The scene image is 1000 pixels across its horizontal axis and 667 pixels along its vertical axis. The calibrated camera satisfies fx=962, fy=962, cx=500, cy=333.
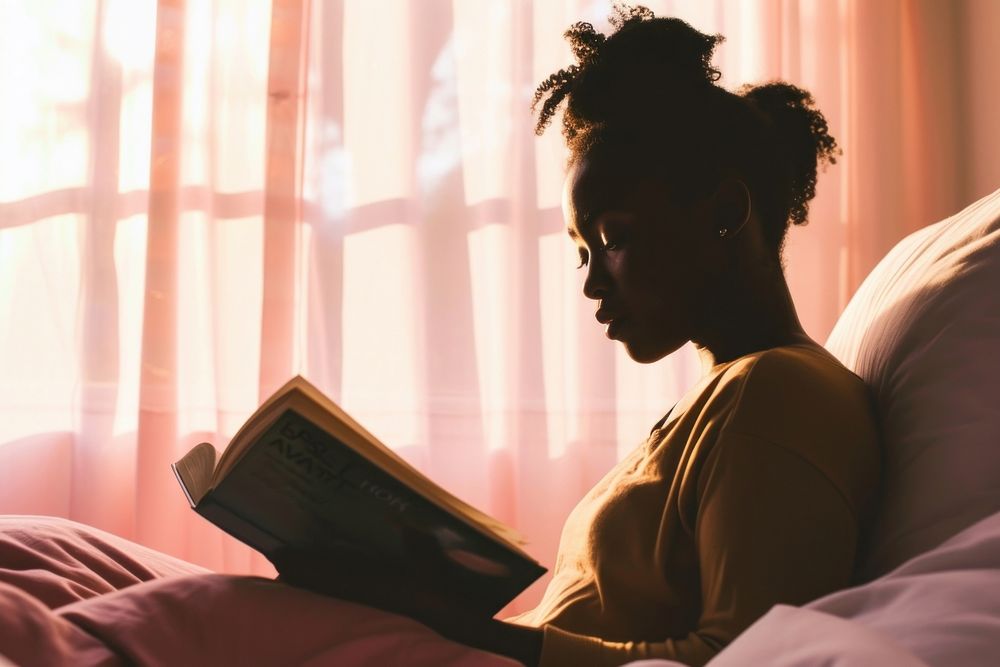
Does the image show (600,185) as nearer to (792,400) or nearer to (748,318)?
(748,318)

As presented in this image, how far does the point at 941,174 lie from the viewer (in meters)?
2.18

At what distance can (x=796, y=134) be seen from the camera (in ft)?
3.46

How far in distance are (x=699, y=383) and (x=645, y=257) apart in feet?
0.45

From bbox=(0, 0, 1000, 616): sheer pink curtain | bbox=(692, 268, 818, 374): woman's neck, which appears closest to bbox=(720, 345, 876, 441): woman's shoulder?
bbox=(692, 268, 818, 374): woman's neck

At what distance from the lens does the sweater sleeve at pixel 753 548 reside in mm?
652

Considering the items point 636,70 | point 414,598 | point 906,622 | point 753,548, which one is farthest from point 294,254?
point 906,622

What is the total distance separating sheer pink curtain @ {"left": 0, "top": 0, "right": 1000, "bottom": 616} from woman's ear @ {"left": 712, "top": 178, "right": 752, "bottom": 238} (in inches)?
42.0

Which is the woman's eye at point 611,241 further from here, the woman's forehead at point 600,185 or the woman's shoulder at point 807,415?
the woman's shoulder at point 807,415

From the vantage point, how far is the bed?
1.38 feet

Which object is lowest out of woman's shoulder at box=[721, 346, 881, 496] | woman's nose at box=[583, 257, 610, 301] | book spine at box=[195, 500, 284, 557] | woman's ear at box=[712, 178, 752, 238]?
book spine at box=[195, 500, 284, 557]

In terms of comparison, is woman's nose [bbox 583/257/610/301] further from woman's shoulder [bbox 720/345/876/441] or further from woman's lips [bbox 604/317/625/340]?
woman's shoulder [bbox 720/345/876/441]

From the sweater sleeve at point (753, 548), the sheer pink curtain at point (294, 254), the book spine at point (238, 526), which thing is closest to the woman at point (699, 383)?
the sweater sleeve at point (753, 548)

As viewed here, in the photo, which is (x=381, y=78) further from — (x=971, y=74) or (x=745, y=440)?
(x=745, y=440)

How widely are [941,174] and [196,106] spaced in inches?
64.4
